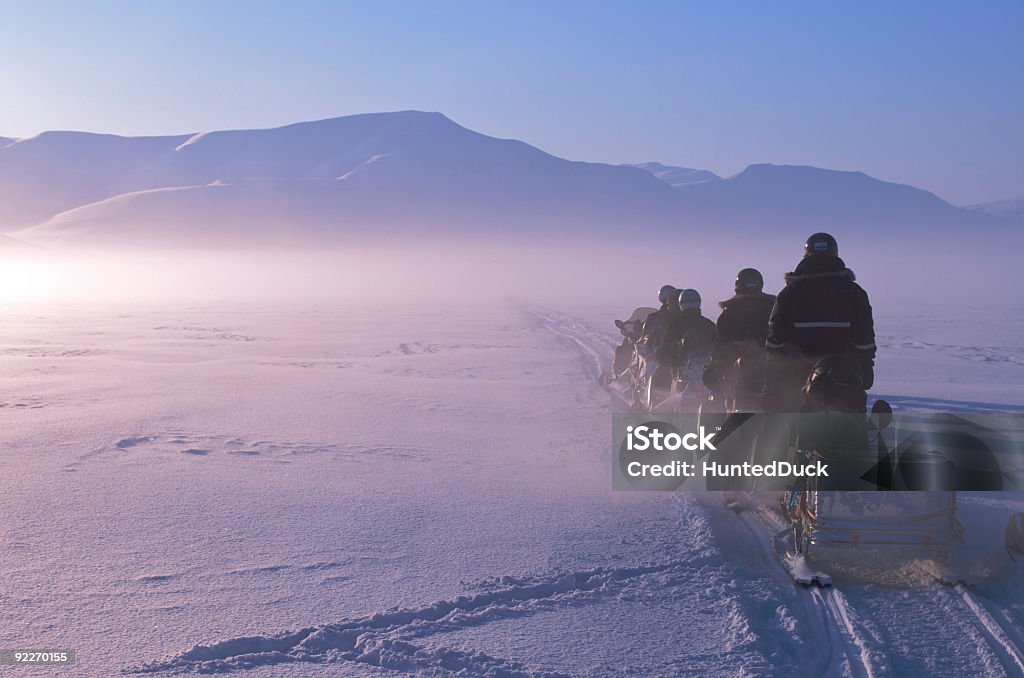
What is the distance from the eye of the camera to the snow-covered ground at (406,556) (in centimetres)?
471

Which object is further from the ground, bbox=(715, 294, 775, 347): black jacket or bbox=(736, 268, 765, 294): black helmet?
bbox=(736, 268, 765, 294): black helmet

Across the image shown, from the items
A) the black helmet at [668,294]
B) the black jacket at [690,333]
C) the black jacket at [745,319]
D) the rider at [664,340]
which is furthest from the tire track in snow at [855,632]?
the black helmet at [668,294]

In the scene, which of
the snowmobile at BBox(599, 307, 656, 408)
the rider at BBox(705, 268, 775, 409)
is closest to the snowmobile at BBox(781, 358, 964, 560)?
the rider at BBox(705, 268, 775, 409)

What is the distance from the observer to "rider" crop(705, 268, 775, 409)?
25.2 feet

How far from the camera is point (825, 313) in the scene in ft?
19.5

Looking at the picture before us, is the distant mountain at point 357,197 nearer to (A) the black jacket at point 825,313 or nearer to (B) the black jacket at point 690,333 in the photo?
(B) the black jacket at point 690,333

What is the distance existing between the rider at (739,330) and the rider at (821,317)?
141 cm

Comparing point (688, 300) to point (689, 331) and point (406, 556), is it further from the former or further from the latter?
point (406, 556)

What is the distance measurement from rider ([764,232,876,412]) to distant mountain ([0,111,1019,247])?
121297 millimetres

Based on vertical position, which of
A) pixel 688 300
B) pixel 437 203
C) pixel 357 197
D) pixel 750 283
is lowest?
pixel 688 300

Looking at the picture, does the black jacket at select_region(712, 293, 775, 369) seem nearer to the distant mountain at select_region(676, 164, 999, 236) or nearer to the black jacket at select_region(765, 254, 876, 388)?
the black jacket at select_region(765, 254, 876, 388)

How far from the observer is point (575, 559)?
6.11 m

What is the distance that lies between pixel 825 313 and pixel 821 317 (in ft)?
0.11

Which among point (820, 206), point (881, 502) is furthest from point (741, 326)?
point (820, 206)
